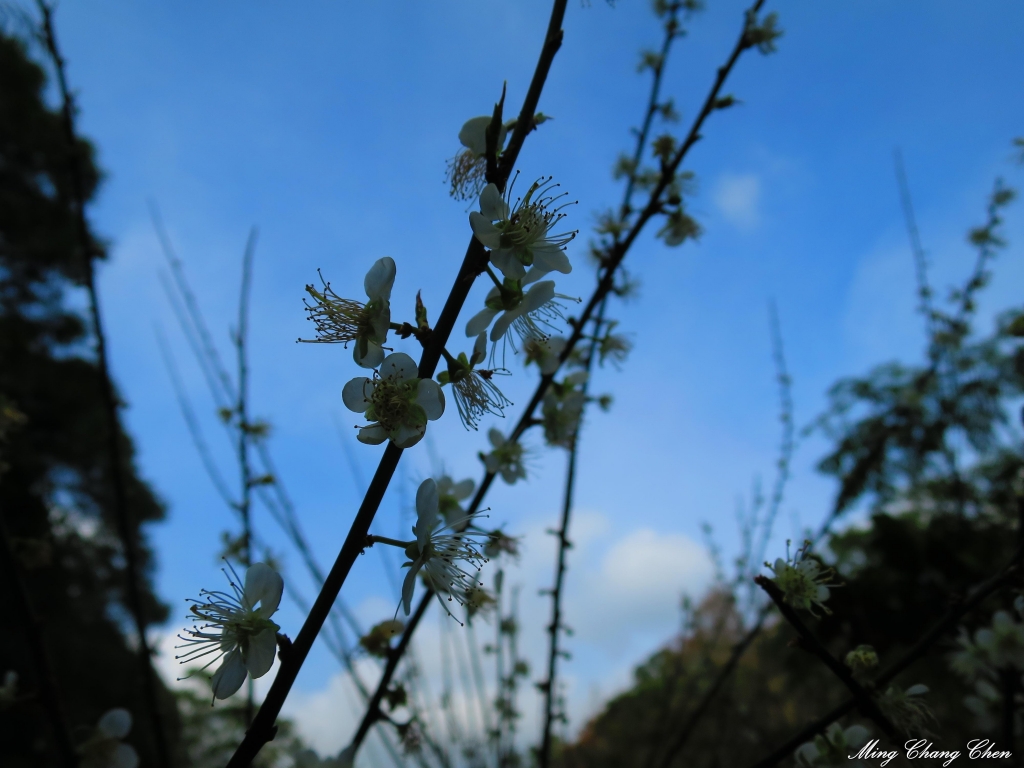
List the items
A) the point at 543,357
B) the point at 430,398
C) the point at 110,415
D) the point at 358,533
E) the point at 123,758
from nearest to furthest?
the point at 358,533 < the point at 430,398 < the point at 123,758 < the point at 543,357 < the point at 110,415

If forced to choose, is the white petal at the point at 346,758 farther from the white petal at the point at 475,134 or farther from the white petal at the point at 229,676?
the white petal at the point at 475,134

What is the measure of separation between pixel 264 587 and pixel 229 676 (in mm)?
145

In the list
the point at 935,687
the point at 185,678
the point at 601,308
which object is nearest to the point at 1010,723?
the point at 935,687

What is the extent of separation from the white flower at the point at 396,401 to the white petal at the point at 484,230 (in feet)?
0.77

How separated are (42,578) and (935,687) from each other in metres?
8.26

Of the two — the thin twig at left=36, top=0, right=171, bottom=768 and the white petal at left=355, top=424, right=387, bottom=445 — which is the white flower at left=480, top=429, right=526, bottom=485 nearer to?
the white petal at left=355, top=424, right=387, bottom=445

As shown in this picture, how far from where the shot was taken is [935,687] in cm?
275

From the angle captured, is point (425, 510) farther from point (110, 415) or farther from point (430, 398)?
point (110, 415)

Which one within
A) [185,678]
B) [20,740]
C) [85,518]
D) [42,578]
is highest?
[85,518]

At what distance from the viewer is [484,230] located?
101 cm

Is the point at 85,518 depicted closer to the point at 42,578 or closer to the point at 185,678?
the point at 42,578

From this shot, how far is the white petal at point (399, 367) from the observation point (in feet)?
3.59
